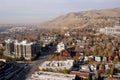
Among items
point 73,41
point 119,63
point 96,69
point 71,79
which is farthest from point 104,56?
point 73,41

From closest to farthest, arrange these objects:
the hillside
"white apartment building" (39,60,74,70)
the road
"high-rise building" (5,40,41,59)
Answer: "white apartment building" (39,60,74,70) → the road → "high-rise building" (5,40,41,59) → the hillside

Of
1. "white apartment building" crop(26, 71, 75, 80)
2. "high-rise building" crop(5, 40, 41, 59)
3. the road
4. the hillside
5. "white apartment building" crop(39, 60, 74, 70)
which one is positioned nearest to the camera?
"white apartment building" crop(26, 71, 75, 80)

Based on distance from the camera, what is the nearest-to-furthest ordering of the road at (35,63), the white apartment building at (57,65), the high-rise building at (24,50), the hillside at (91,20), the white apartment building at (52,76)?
the white apartment building at (52,76), the white apartment building at (57,65), the road at (35,63), the high-rise building at (24,50), the hillside at (91,20)

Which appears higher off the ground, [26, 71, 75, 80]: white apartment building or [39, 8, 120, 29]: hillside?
[39, 8, 120, 29]: hillside

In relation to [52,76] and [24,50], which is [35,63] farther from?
[52,76]

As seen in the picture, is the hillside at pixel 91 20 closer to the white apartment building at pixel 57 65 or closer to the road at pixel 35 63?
the road at pixel 35 63

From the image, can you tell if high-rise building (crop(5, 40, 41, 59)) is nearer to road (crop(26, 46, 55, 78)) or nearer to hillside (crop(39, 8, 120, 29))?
road (crop(26, 46, 55, 78))

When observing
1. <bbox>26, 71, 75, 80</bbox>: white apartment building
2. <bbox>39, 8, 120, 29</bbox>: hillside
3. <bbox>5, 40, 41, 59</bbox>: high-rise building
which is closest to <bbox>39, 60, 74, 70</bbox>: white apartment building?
<bbox>26, 71, 75, 80</bbox>: white apartment building

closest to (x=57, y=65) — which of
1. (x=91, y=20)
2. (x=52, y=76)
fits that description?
(x=52, y=76)

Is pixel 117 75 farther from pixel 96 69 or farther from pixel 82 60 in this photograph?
pixel 82 60

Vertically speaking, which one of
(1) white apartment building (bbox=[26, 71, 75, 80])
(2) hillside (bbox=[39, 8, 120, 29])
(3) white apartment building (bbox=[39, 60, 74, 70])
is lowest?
(1) white apartment building (bbox=[26, 71, 75, 80])

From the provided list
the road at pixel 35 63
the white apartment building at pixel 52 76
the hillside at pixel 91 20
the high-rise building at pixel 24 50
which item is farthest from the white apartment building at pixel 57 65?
the hillside at pixel 91 20
